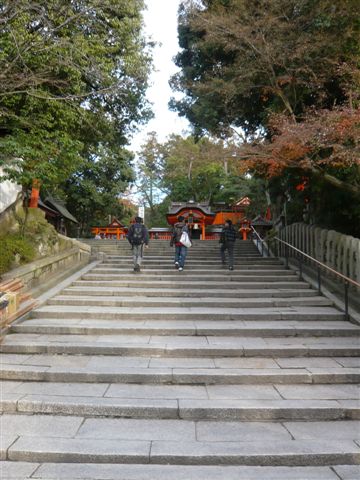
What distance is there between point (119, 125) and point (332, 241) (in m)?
9.34

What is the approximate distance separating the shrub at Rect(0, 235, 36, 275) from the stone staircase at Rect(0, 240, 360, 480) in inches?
59.9

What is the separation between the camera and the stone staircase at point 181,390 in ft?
10.5

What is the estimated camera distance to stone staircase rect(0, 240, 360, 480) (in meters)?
3.19

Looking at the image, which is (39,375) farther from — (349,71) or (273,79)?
(273,79)

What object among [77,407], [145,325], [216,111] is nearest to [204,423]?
[77,407]

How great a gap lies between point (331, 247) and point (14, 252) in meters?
7.67

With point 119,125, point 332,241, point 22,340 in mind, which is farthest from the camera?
point 119,125

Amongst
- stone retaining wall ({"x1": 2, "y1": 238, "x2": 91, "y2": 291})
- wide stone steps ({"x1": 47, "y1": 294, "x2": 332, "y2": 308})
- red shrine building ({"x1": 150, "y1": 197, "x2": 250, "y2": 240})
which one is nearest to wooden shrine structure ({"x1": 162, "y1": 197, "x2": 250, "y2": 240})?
red shrine building ({"x1": 150, "y1": 197, "x2": 250, "y2": 240})

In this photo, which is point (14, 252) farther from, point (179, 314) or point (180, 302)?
point (179, 314)

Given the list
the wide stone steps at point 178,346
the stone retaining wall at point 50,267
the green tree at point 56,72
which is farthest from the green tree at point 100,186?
the wide stone steps at point 178,346

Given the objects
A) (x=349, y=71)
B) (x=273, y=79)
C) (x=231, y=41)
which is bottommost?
(x=349, y=71)

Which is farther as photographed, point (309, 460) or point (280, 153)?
point (280, 153)

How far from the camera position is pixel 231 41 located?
32.3 feet

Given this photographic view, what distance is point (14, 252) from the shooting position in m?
8.70
